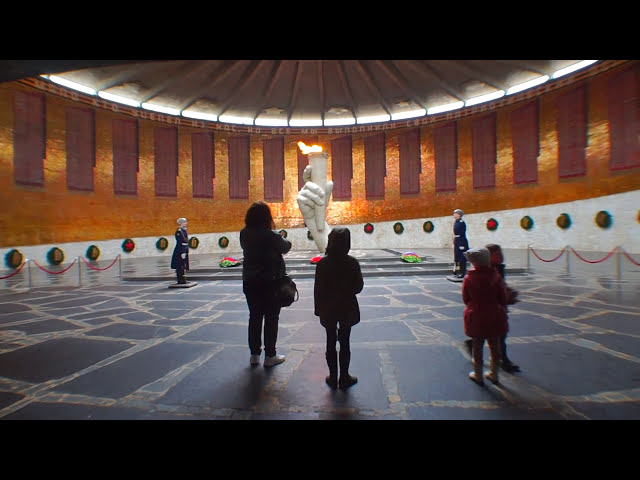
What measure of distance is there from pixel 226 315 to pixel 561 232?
45.6 feet

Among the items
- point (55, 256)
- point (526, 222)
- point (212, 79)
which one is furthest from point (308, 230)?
point (55, 256)

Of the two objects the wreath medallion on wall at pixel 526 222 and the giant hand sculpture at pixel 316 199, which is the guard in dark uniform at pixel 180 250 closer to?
the giant hand sculpture at pixel 316 199

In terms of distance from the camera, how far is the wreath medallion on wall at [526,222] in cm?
1365

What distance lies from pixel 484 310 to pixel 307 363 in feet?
5.28

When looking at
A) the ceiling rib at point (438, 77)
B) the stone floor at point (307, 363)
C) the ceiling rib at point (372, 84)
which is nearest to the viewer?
the stone floor at point (307, 363)

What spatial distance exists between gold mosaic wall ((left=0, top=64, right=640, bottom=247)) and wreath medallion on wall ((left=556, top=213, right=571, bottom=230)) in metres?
0.75

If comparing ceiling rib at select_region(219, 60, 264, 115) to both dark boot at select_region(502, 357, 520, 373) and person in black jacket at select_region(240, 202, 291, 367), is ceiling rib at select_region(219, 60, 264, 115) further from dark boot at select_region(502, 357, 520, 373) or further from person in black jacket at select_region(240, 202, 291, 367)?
dark boot at select_region(502, 357, 520, 373)

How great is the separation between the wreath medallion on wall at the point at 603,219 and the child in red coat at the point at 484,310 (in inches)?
493

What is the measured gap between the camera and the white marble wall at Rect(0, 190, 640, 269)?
10938 mm

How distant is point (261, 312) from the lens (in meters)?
2.90

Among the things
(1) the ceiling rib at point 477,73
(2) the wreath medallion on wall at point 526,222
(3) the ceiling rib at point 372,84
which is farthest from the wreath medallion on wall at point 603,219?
(3) the ceiling rib at point 372,84

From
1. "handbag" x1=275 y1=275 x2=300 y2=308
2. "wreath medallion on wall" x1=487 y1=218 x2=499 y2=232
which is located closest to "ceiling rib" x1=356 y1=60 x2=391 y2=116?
"wreath medallion on wall" x1=487 y1=218 x2=499 y2=232
